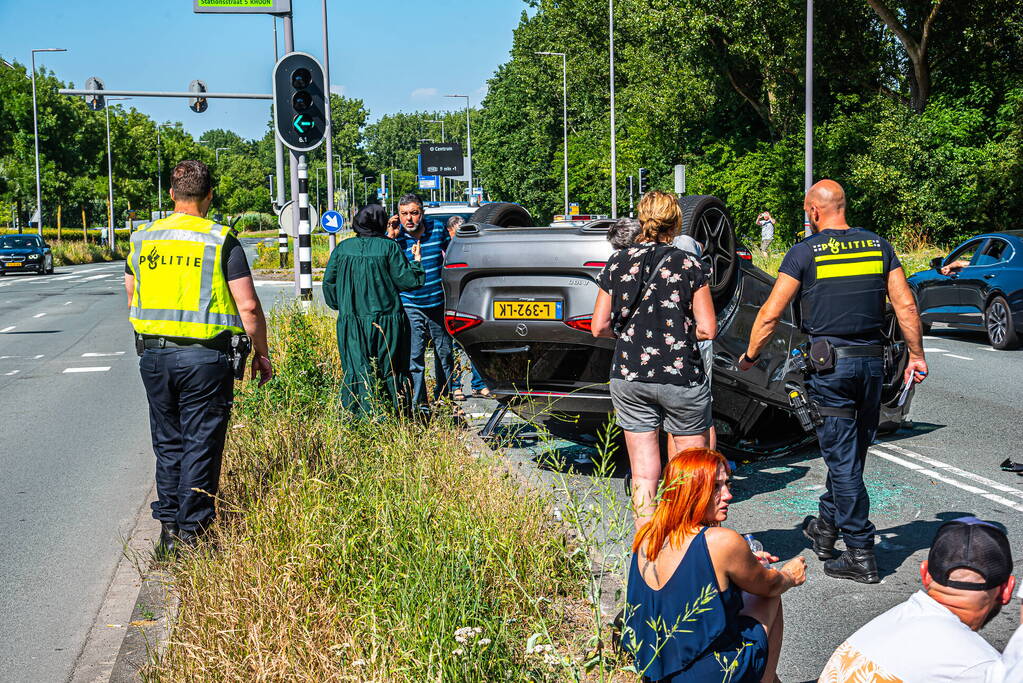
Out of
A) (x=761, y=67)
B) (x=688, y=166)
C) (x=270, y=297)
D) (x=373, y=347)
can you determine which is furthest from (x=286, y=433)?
(x=688, y=166)

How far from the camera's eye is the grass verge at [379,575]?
3576 mm

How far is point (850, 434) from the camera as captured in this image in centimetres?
534

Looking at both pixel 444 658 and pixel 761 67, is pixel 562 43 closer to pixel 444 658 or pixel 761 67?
pixel 761 67

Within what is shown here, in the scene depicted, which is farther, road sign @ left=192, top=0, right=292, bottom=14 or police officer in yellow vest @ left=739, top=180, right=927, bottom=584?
road sign @ left=192, top=0, right=292, bottom=14

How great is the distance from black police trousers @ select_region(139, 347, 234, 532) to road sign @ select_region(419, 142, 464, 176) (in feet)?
237

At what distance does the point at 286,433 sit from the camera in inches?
268

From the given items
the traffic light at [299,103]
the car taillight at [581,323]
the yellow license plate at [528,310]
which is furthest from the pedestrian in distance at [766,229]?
the car taillight at [581,323]

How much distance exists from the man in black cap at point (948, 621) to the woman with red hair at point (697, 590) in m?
0.51

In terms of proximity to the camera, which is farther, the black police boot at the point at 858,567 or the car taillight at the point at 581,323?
the car taillight at the point at 581,323

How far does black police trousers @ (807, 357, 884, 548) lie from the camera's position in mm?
→ 5309

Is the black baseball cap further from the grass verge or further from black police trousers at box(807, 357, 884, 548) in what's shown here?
black police trousers at box(807, 357, 884, 548)

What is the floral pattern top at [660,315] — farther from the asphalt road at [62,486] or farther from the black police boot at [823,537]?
the asphalt road at [62,486]

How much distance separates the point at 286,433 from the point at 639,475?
2616 mm

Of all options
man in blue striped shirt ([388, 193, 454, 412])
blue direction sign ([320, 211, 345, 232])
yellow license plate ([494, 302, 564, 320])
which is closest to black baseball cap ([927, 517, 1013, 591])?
yellow license plate ([494, 302, 564, 320])
